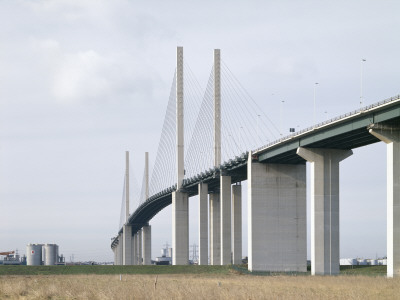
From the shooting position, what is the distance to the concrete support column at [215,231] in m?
111

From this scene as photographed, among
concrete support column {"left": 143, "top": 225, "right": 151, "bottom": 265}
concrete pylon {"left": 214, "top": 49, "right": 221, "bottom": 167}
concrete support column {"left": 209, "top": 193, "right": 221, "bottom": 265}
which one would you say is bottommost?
concrete support column {"left": 143, "top": 225, "right": 151, "bottom": 265}

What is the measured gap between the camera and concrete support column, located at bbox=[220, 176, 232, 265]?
324 ft

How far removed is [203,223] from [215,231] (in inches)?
213

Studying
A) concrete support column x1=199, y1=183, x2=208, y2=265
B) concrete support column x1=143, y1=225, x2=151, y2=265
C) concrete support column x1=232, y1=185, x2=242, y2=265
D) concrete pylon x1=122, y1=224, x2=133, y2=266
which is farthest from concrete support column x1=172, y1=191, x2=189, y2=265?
concrete pylon x1=122, y1=224, x2=133, y2=266

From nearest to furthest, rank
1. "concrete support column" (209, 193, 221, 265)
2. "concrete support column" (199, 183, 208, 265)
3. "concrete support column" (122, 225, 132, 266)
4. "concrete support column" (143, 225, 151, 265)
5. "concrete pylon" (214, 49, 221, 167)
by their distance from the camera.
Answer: "concrete pylon" (214, 49, 221, 167), "concrete support column" (199, 183, 208, 265), "concrete support column" (209, 193, 221, 265), "concrete support column" (143, 225, 151, 265), "concrete support column" (122, 225, 132, 266)

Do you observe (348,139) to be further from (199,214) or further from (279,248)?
(199,214)

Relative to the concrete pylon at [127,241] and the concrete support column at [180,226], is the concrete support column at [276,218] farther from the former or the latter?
→ the concrete pylon at [127,241]

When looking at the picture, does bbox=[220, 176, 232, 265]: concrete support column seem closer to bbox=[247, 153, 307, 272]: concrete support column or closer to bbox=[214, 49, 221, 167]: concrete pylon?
bbox=[214, 49, 221, 167]: concrete pylon

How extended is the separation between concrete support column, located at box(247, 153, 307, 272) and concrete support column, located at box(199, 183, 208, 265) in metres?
21.9

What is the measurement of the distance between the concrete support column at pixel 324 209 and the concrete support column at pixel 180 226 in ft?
151

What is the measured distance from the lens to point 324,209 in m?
74.1

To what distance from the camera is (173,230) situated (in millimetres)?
120500

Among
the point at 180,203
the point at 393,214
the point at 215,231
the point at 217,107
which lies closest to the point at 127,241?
the point at 180,203

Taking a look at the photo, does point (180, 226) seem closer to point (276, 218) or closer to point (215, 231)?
point (215, 231)
